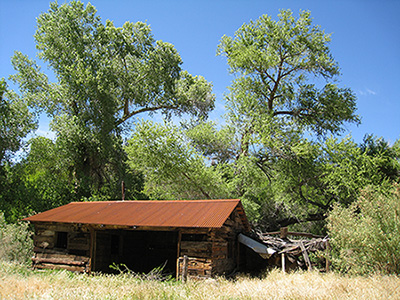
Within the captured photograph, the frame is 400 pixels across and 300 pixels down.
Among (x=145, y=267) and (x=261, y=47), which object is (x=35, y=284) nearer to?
(x=145, y=267)

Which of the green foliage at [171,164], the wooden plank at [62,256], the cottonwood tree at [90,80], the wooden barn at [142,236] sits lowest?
the wooden plank at [62,256]

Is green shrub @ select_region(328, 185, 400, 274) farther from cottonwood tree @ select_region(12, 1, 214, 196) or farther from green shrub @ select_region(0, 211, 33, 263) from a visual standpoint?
cottonwood tree @ select_region(12, 1, 214, 196)

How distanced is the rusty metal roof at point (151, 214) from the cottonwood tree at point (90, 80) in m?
9.07

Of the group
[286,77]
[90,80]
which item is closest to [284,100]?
[286,77]

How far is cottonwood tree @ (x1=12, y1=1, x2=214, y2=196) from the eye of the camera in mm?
26250

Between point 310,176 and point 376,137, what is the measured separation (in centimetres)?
552

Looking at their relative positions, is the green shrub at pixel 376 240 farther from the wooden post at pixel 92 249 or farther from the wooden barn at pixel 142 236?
the wooden post at pixel 92 249

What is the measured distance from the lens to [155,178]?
26.0 metres

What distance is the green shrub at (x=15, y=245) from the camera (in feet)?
55.1

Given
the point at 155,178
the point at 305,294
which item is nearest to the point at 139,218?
the point at 305,294

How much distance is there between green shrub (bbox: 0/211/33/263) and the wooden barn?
1.65 m

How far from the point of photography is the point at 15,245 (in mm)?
17469

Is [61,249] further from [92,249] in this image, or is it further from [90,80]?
[90,80]

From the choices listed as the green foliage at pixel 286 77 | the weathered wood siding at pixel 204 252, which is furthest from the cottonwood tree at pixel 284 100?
the weathered wood siding at pixel 204 252
